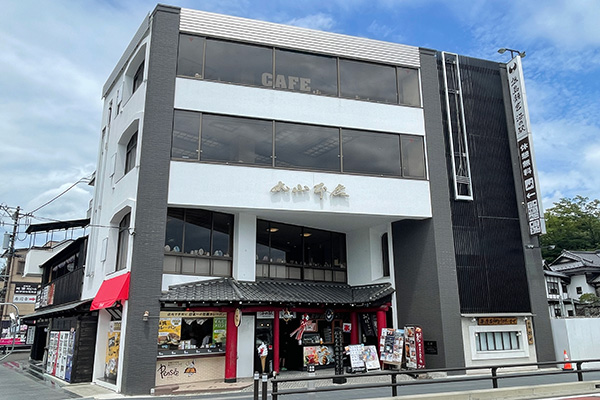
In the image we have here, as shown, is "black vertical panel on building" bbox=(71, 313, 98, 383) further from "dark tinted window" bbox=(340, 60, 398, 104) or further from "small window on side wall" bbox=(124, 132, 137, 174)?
"dark tinted window" bbox=(340, 60, 398, 104)

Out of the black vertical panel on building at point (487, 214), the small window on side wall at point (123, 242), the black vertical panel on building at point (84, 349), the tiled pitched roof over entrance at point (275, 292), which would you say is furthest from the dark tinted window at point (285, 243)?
the black vertical panel on building at point (84, 349)

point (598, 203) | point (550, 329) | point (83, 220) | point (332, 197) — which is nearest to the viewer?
point (332, 197)

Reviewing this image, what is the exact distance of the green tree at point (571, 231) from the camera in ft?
174

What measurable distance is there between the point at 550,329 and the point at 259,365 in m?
13.1

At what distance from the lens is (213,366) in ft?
58.4

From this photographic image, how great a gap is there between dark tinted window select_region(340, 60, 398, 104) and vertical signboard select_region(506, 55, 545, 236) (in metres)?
6.30

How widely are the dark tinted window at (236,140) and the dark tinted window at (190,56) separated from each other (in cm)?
197

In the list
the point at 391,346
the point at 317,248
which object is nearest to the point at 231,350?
the point at 391,346

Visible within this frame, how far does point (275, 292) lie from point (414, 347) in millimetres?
6002

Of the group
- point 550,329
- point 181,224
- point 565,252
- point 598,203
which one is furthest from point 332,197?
point 598,203

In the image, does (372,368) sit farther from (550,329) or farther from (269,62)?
(269,62)

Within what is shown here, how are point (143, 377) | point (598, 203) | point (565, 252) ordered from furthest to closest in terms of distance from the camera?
point (598, 203) → point (565, 252) → point (143, 377)

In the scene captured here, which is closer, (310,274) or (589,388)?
(589,388)

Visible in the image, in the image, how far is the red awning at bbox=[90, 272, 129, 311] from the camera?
1628 cm
